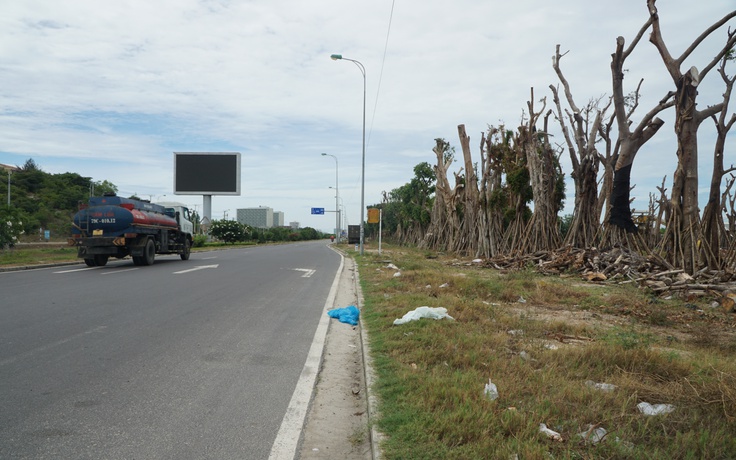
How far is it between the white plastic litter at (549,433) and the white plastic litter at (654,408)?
0.89m

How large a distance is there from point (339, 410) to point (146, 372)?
224 cm

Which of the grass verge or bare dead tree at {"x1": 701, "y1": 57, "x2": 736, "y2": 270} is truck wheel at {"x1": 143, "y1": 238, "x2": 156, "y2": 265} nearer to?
the grass verge

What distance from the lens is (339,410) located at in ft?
15.0

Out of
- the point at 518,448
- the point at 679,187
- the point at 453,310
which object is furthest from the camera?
the point at 679,187

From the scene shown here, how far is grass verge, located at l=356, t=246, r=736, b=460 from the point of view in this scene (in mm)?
3381

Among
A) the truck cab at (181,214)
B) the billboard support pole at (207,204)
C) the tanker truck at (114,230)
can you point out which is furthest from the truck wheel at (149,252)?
the billboard support pole at (207,204)

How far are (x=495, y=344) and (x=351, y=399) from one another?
210 centimetres

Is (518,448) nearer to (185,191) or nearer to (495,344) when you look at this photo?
(495,344)

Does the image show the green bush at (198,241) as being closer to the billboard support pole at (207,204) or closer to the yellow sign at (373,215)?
the billboard support pole at (207,204)

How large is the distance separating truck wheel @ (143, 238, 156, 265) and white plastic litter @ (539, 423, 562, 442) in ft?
64.0

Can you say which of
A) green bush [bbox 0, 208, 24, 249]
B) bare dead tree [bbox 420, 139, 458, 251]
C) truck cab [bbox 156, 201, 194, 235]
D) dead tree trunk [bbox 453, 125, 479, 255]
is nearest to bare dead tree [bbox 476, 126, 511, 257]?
dead tree trunk [bbox 453, 125, 479, 255]

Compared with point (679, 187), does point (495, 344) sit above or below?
below

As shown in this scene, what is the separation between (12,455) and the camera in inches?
135

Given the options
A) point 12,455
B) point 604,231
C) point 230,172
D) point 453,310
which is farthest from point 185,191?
point 12,455
